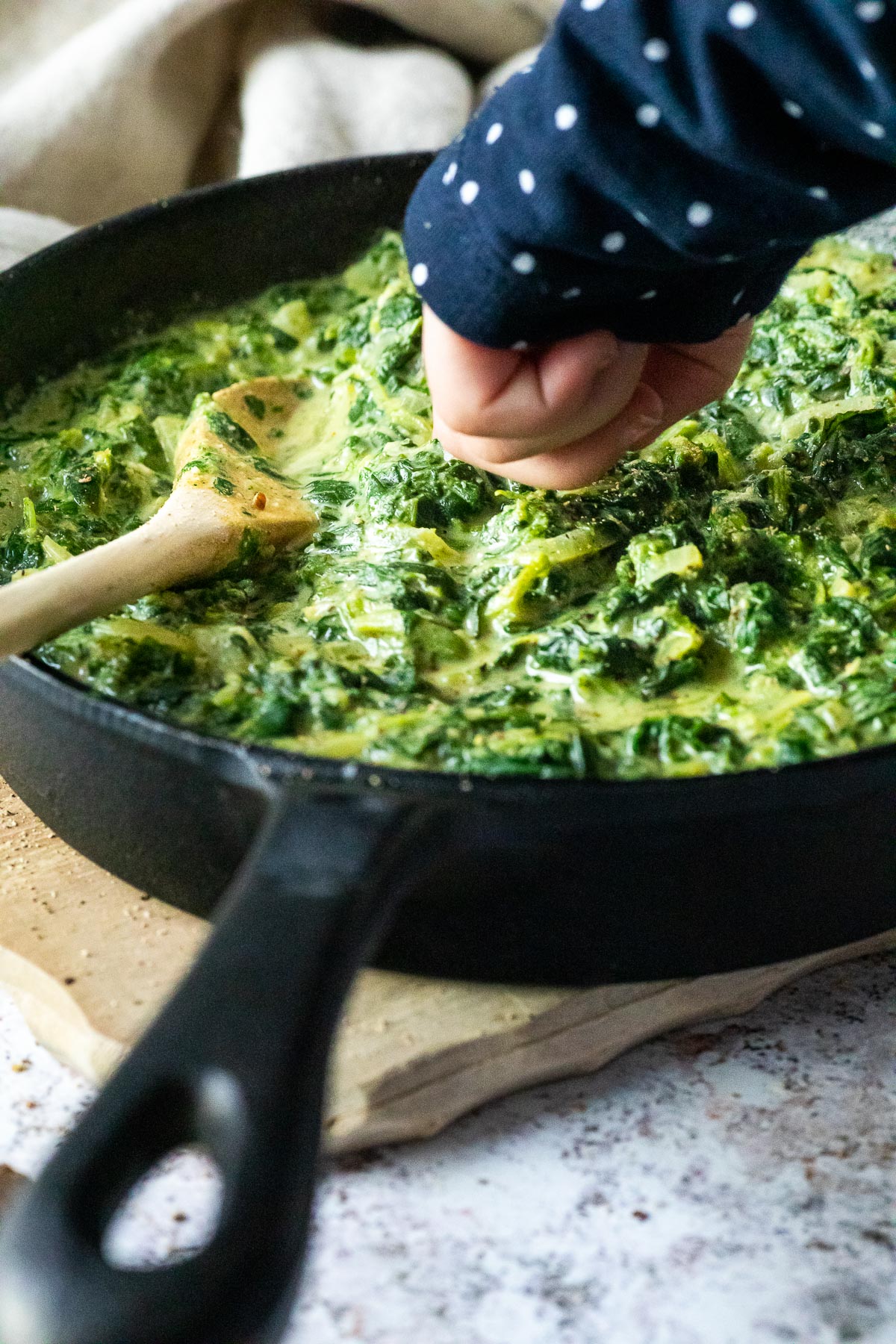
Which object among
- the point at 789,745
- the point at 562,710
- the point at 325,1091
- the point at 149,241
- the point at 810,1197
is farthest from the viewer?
the point at 149,241

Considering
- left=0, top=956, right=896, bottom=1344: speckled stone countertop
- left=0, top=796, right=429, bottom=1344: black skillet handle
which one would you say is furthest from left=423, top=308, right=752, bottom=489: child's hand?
left=0, top=956, right=896, bottom=1344: speckled stone countertop

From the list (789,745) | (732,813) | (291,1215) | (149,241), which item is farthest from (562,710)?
(149,241)

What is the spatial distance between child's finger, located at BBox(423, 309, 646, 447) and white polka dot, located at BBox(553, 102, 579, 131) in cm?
41

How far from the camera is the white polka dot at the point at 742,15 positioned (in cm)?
167

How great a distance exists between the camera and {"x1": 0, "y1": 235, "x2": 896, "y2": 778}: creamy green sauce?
2.36 metres

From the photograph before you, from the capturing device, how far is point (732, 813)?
193 centimetres

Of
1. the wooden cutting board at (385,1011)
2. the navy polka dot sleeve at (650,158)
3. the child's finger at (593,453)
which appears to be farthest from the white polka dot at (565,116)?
the wooden cutting board at (385,1011)

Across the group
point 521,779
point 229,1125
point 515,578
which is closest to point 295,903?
point 229,1125

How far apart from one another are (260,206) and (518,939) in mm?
2835

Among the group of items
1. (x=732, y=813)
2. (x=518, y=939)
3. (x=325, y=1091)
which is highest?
(x=325, y=1091)

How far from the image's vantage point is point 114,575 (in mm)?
2516

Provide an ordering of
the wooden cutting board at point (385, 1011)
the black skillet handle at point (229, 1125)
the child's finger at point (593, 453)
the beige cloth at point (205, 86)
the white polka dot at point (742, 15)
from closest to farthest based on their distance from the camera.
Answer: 1. the black skillet handle at point (229, 1125)
2. the white polka dot at point (742, 15)
3. the wooden cutting board at point (385, 1011)
4. the child's finger at point (593, 453)
5. the beige cloth at point (205, 86)

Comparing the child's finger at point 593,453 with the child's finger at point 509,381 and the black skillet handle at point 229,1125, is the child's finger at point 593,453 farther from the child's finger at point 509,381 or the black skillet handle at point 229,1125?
the black skillet handle at point 229,1125

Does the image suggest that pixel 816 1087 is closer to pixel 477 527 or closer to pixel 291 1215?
pixel 291 1215
